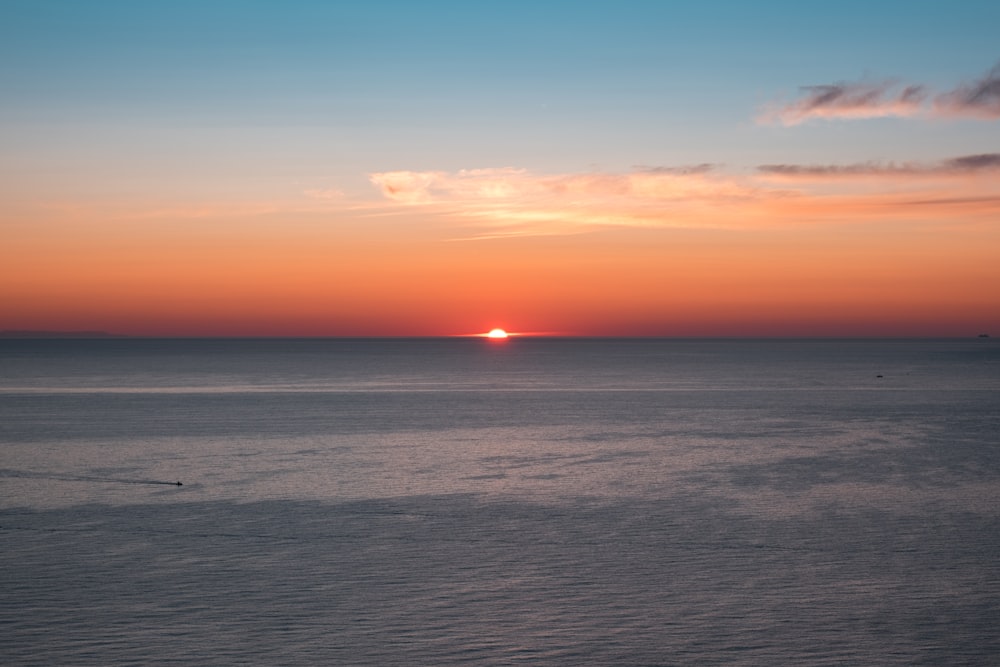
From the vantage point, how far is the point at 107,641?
17844 millimetres

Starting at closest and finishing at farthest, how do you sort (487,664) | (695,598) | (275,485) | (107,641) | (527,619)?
(487,664)
(107,641)
(527,619)
(695,598)
(275,485)

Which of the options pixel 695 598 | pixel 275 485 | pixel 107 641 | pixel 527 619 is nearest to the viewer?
pixel 107 641

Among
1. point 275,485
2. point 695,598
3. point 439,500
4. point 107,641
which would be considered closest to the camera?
point 107,641

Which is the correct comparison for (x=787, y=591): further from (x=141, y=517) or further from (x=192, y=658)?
(x=141, y=517)

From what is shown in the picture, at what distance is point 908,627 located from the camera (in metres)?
18.6

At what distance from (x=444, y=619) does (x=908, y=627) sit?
815cm

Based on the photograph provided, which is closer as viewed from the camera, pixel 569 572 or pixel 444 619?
pixel 444 619

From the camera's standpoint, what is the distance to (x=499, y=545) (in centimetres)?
2558

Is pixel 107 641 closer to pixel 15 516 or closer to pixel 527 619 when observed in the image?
pixel 527 619

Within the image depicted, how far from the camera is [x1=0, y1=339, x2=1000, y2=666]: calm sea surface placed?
17.9 metres

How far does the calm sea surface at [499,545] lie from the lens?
17.9 m

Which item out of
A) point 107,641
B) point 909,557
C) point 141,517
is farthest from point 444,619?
point 141,517

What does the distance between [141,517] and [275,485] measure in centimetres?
678

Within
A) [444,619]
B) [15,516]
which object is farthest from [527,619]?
[15,516]
